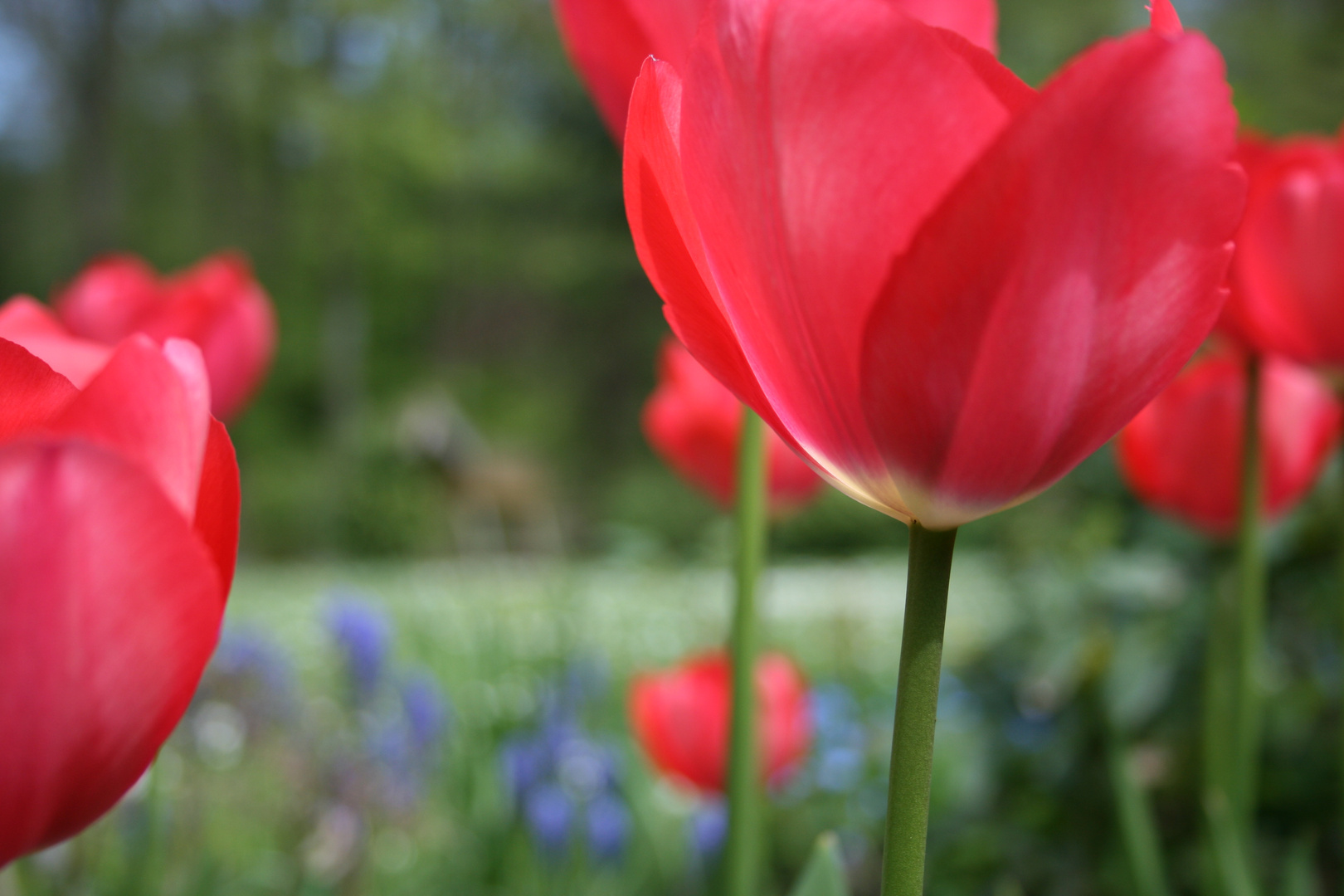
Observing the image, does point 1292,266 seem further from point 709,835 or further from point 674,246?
point 709,835

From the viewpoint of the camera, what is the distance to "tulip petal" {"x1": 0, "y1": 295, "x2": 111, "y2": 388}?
43 centimetres

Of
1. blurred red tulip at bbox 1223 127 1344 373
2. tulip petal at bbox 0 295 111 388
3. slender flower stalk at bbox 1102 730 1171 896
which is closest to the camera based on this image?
tulip petal at bbox 0 295 111 388

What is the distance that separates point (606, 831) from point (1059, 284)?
168cm

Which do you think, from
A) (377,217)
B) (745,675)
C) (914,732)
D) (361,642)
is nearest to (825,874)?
(745,675)

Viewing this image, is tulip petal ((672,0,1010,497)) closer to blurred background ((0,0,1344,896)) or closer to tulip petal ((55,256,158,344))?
blurred background ((0,0,1344,896))

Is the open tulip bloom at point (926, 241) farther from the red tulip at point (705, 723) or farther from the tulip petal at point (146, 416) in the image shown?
the red tulip at point (705, 723)

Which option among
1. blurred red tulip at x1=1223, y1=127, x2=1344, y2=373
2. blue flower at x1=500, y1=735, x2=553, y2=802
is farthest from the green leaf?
blue flower at x1=500, y1=735, x2=553, y2=802

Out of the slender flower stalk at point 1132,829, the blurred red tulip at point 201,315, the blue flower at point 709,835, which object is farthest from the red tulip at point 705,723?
the blurred red tulip at point 201,315

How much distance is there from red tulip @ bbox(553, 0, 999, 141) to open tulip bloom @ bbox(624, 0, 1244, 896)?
241mm

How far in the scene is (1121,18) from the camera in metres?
16.8

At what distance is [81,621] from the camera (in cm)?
29

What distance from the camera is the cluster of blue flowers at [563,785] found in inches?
70.0

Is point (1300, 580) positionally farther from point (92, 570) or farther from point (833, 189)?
point (92, 570)

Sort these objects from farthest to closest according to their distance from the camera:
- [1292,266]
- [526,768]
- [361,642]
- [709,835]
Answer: [361,642] < [526,768] < [709,835] < [1292,266]
